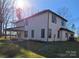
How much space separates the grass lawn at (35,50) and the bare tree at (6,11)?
12.5 inches

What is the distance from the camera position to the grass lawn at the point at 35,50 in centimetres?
228

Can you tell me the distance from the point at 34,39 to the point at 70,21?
63 centimetres

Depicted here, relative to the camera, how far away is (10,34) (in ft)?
8.21

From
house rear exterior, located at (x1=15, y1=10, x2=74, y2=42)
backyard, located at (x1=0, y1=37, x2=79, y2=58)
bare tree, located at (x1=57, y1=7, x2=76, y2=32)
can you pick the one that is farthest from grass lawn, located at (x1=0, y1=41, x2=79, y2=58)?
bare tree, located at (x1=57, y1=7, x2=76, y2=32)

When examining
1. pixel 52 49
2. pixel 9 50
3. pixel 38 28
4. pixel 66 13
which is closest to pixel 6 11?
pixel 9 50

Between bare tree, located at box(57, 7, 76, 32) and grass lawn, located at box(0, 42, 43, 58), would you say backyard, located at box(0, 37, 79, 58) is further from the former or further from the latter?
bare tree, located at box(57, 7, 76, 32)

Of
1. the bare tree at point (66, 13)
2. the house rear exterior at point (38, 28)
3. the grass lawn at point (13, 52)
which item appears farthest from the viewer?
the house rear exterior at point (38, 28)

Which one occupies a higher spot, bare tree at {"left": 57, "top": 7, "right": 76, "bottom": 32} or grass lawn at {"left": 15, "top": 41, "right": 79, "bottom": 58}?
bare tree at {"left": 57, "top": 7, "right": 76, "bottom": 32}

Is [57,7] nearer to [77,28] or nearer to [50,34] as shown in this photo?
[77,28]

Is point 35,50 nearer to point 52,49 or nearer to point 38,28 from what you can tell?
point 52,49

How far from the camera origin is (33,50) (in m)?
2.58

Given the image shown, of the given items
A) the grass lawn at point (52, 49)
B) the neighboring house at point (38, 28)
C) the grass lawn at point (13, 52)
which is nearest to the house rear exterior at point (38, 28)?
the neighboring house at point (38, 28)

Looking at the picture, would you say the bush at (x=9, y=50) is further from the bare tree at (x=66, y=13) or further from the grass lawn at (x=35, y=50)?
the bare tree at (x=66, y=13)

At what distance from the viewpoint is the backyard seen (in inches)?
89.8
